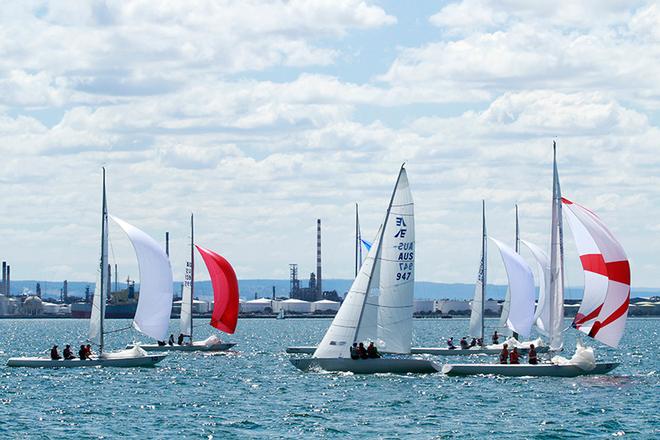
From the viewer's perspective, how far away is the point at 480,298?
250 ft

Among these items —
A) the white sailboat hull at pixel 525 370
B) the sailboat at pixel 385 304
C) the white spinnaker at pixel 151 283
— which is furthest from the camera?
the white spinnaker at pixel 151 283

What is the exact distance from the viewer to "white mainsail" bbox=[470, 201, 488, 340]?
75.1m

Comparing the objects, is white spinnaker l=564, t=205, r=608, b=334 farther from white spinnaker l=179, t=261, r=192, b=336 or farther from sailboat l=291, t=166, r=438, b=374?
white spinnaker l=179, t=261, r=192, b=336

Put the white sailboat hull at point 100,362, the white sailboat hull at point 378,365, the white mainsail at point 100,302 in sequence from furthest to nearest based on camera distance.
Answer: the white mainsail at point 100,302 → the white sailboat hull at point 100,362 → the white sailboat hull at point 378,365

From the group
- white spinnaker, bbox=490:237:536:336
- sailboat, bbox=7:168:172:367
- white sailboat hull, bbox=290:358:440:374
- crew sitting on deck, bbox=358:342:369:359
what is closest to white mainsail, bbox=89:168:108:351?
sailboat, bbox=7:168:172:367

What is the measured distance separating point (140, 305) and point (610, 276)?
2222 centimetres

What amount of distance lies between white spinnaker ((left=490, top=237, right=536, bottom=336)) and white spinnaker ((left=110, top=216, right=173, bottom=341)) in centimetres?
2034

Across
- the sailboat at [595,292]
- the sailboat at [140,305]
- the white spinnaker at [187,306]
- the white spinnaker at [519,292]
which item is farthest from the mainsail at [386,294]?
the white spinnaker at [187,306]

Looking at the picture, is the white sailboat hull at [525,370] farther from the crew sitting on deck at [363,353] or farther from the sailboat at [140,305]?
the sailboat at [140,305]

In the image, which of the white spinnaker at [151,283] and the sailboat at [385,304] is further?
the white spinnaker at [151,283]

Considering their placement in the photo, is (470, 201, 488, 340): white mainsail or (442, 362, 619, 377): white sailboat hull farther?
(470, 201, 488, 340): white mainsail

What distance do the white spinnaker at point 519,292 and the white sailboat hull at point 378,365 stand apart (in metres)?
→ 20.2

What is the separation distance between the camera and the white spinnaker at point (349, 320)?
51.6 metres

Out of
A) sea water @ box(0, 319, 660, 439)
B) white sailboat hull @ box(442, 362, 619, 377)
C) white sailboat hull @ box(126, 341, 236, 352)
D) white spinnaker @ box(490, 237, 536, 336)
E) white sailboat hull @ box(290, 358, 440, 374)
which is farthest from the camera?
white sailboat hull @ box(126, 341, 236, 352)
